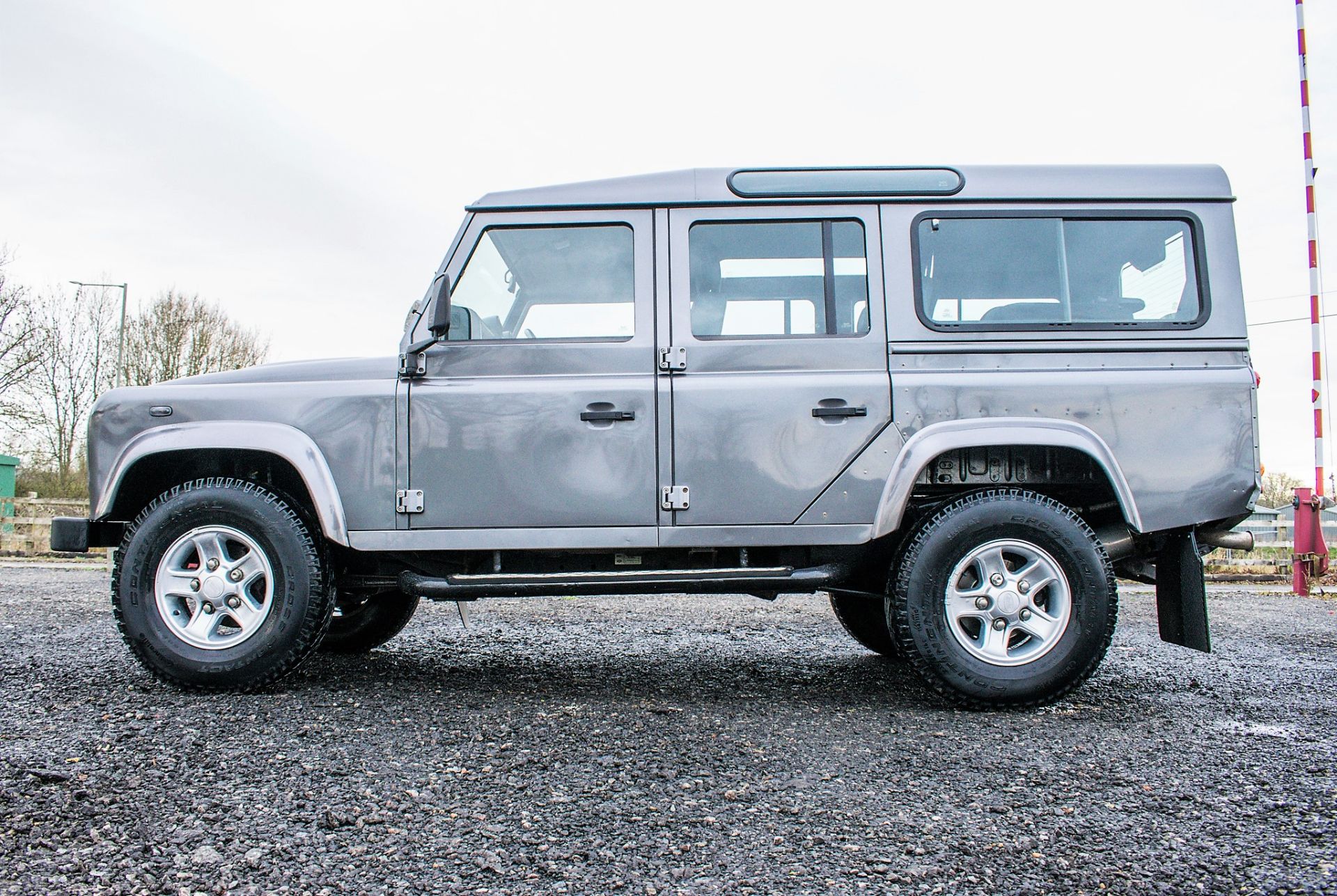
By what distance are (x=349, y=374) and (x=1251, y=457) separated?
12.1 feet

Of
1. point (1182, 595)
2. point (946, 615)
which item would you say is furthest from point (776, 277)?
point (1182, 595)

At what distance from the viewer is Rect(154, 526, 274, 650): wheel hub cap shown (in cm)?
329

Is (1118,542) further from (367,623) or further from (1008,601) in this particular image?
(367,623)

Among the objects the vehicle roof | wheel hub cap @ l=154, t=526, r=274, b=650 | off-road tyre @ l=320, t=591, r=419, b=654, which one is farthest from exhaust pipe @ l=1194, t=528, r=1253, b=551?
wheel hub cap @ l=154, t=526, r=274, b=650

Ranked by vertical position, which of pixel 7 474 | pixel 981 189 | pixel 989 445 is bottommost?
pixel 989 445

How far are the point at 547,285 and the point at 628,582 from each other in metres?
1.32

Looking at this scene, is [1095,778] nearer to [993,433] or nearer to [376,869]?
[993,433]

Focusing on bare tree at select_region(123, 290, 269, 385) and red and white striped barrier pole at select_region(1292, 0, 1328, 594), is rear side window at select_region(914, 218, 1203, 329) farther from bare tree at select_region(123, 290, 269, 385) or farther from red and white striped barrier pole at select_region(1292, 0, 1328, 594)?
bare tree at select_region(123, 290, 269, 385)

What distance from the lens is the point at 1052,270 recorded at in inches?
137

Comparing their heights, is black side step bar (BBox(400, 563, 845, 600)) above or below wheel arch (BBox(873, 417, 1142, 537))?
below

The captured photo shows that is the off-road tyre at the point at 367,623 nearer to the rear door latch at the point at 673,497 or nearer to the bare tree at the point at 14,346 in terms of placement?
the rear door latch at the point at 673,497

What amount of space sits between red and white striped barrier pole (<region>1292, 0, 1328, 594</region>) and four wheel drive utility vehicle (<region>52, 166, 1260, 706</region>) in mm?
4460

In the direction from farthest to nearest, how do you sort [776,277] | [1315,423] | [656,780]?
[1315,423], [776,277], [656,780]

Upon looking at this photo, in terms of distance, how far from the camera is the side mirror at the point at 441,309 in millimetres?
3316
